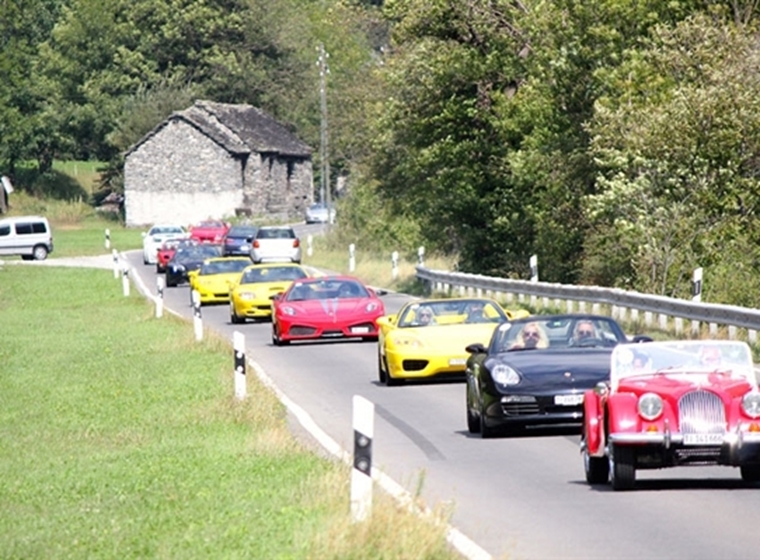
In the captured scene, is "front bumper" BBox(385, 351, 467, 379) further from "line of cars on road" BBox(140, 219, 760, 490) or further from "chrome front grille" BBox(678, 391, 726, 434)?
"chrome front grille" BBox(678, 391, 726, 434)

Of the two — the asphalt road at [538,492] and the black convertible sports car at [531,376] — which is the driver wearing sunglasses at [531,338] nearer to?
the black convertible sports car at [531,376]

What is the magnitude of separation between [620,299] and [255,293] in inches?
392

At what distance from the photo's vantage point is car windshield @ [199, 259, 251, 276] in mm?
48969

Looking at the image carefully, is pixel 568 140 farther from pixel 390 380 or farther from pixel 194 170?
pixel 194 170

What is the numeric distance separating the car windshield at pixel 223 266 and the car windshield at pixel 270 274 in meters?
6.40

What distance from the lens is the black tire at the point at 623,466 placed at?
13680mm

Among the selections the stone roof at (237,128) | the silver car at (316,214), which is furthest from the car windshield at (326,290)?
the stone roof at (237,128)

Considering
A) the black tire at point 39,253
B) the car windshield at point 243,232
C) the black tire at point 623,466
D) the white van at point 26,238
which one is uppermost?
the black tire at point 623,466

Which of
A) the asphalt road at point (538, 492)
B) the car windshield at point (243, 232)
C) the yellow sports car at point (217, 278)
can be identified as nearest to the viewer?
the asphalt road at point (538, 492)

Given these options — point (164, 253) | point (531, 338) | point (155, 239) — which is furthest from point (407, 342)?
point (155, 239)

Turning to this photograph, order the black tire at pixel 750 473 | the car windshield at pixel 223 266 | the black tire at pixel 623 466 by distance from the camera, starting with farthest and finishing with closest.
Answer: the car windshield at pixel 223 266 → the black tire at pixel 750 473 → the black tire at pixel 623 466

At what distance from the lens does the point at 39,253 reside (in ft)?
282

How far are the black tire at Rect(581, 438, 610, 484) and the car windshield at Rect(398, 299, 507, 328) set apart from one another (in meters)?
11.1

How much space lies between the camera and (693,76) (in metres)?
39.4
